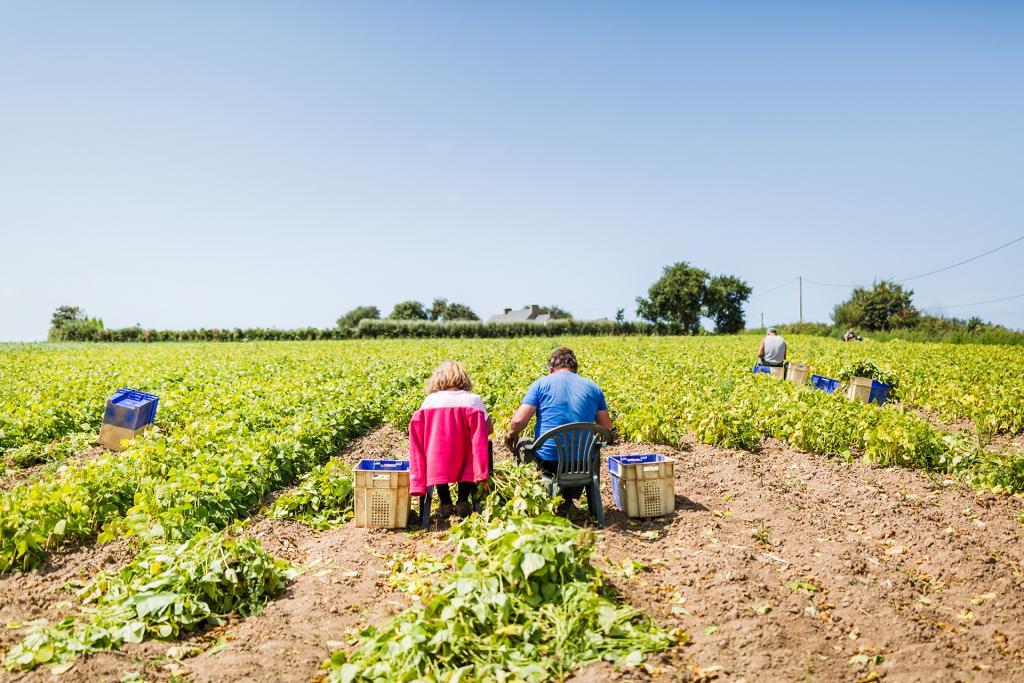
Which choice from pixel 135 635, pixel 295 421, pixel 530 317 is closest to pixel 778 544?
pixel 135 635

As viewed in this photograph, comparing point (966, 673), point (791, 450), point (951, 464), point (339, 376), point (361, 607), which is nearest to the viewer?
point (966, 673)

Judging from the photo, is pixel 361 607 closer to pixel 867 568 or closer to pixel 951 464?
pixel 867 568

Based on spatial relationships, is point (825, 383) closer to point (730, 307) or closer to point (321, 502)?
point (321, 502)

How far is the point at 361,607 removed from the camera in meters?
4.29

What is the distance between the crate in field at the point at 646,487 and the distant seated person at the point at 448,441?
4.30ft

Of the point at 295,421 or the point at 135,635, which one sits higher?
the point at 295,421

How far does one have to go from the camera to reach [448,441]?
552 cm

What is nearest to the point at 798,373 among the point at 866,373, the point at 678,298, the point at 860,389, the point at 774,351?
the point at 774,351

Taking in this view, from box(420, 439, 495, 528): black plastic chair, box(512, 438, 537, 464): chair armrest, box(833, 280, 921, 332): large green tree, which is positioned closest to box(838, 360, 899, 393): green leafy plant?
box(512, 438, 537, 464): chair armrest

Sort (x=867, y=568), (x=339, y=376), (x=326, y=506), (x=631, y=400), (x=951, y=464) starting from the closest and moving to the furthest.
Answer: (x=867, y=568) < (x=326, y=506) < (x=951, y=464) < (x=631, y=400) < (x=339, y=376)

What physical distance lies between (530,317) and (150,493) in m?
87.3

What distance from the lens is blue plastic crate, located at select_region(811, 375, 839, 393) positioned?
1369cm

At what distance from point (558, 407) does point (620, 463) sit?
0.81 meters

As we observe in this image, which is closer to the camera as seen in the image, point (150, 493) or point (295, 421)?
point (150, 493)
